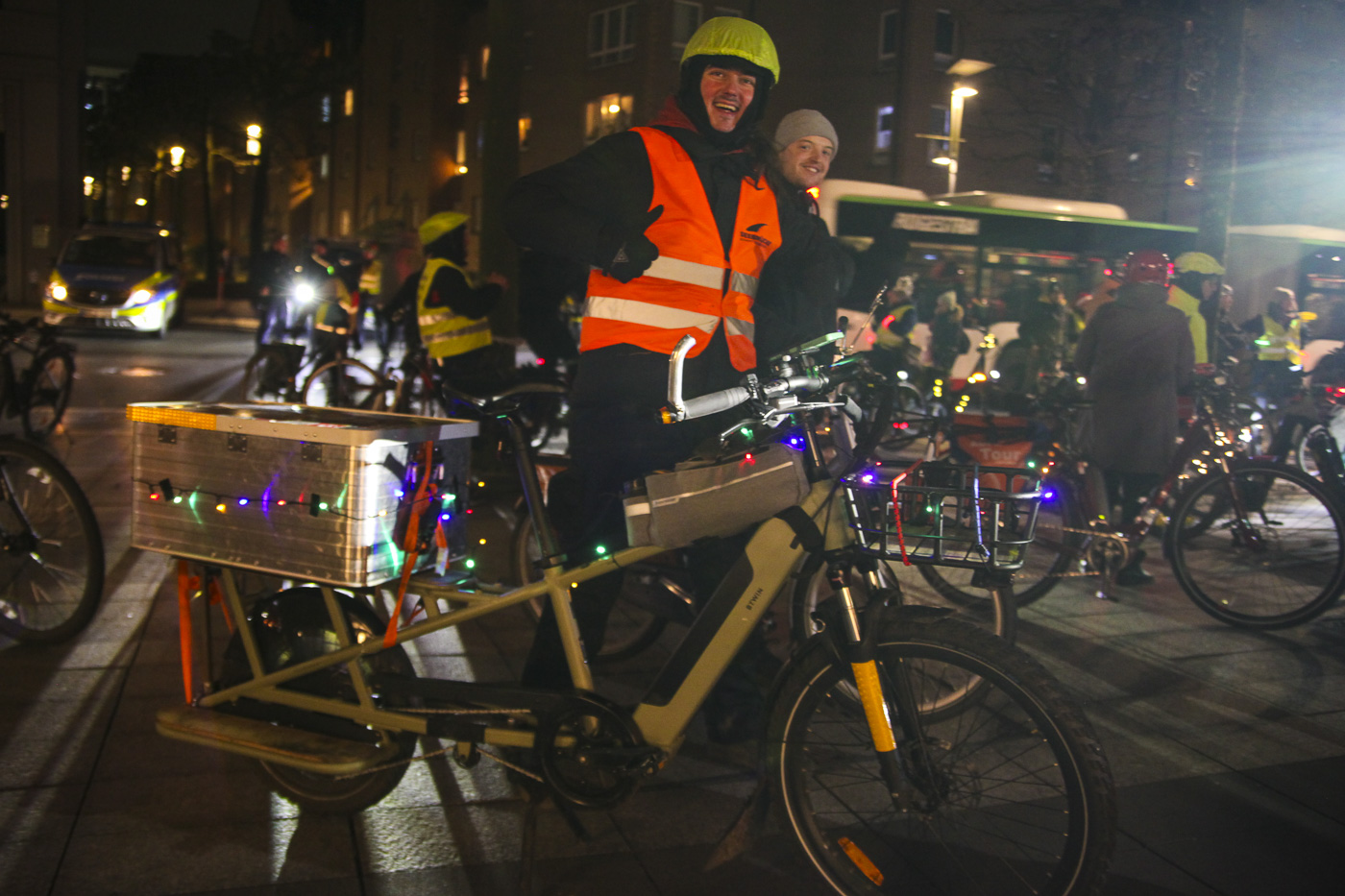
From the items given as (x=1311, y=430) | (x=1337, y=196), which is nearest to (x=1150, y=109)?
(x=1337, y=196)

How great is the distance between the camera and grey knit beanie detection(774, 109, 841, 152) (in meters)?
4.30

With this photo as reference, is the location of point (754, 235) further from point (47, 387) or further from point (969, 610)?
point (47, 387)

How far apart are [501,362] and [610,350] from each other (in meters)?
5.15

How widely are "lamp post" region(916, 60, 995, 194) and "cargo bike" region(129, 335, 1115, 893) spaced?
18520mm

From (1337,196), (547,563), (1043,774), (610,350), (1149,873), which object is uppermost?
(1337,196)

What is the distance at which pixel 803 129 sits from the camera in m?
4.32

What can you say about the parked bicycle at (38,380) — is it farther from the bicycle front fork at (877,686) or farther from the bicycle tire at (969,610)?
the bicycle front fork at (877,686)

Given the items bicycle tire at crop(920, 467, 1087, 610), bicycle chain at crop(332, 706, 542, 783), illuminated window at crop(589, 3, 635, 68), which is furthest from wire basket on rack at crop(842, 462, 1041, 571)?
illuminated window at crop(589, 3, 635, 68)

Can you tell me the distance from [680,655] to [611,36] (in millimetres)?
31411

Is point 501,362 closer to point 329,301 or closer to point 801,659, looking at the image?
point 329,301

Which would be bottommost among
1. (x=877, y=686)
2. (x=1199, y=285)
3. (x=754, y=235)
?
(x=877, y=686)

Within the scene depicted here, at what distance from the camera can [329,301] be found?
37.5ft

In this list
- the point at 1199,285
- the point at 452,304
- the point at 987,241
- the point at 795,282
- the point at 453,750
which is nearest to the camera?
the point at 453,750

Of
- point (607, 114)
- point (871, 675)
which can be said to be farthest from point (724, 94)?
point (607, 114)
